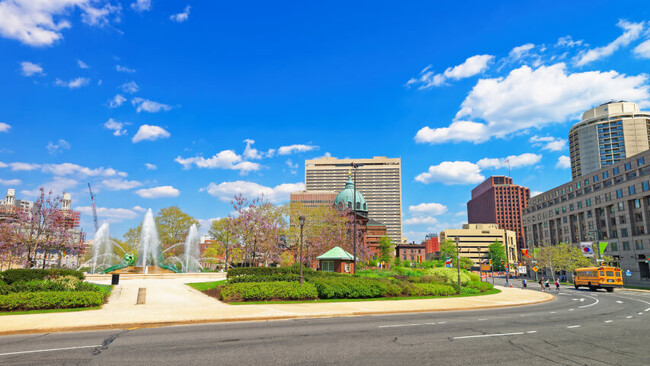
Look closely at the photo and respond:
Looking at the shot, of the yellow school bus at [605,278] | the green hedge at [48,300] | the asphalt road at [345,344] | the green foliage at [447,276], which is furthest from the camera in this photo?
the yellow school bus at [605,278]

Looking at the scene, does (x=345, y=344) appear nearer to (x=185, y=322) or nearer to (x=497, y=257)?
(x=185, y=322)

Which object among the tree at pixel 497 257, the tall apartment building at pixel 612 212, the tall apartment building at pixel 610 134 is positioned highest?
the tall apartment building at pixel 610 134

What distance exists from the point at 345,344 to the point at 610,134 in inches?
7702

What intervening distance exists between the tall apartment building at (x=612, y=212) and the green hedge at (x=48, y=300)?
67.7m

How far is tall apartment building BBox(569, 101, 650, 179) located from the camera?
158 metres

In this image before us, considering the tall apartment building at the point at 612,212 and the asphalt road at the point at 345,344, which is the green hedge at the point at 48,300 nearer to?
the asphalt road at the point at 345,344

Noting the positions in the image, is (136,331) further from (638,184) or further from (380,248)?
(380,248)

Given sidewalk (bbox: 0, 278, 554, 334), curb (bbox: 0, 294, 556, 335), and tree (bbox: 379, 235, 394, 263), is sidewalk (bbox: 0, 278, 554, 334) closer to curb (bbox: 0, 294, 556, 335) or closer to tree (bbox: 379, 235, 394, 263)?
curb (bbox: 0, 294, 556, 335)

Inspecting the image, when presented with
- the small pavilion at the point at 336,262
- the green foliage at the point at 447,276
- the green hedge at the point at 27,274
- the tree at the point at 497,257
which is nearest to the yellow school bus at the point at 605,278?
the green foliage at the point at 447,276

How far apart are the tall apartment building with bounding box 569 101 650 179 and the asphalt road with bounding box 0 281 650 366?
18317 cm

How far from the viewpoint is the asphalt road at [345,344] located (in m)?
9.34

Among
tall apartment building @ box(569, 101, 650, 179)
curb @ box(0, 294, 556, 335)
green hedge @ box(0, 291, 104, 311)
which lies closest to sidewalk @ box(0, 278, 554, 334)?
curb @ box(0, 294, 556, 335)

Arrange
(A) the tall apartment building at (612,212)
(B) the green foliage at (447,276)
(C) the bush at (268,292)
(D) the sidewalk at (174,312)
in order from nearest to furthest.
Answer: (D) the sidewalk at (174,312), (C) the bush at (268,292), (B) the green foliage at (447,276), (A) the tall apartment building at (612,212)

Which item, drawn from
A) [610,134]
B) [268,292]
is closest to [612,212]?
[268,292]
